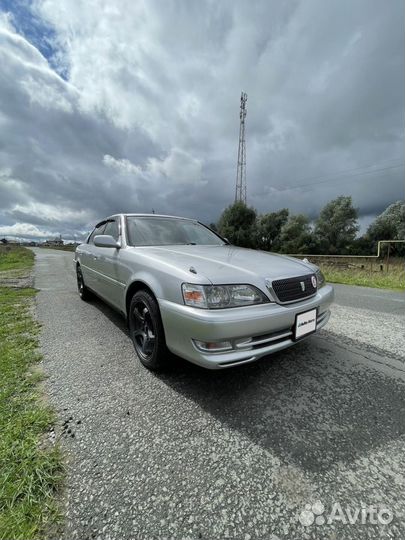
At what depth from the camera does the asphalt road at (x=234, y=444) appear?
117cm

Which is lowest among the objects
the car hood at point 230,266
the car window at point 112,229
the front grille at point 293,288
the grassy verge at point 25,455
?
the grassy verge at point 25,455

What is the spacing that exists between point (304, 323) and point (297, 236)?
3579cm

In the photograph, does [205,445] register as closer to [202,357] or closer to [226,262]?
[202,357]

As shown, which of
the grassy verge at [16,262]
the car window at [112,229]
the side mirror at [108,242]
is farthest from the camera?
the grassy verge at [16,262]

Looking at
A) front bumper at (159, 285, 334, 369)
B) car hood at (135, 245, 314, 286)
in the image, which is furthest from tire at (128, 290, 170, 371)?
car hood at (135, 245, 314, 286)

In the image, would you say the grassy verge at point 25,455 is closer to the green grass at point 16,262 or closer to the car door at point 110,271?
the car door at point 110,271

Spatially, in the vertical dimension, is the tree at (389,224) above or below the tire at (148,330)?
above

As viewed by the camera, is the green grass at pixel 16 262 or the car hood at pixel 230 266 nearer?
the car hood at pixel 230 266

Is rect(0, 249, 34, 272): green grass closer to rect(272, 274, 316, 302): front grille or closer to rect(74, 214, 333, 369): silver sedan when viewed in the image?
rect(74, 214, 333, 369): silver sedan

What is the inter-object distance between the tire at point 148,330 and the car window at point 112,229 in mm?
1282

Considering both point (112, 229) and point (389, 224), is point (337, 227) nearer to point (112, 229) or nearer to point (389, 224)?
point (389, 224)

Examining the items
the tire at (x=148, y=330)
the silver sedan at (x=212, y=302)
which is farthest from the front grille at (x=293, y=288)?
the tire at (x=148, y=330)

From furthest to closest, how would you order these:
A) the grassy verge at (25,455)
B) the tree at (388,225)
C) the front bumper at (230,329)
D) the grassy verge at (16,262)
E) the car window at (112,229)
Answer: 1. the tree at (388,225)
2. the grassy verge at (16,262)
3. the car window at (112,229)
4. the front bumper at (230,329)
5. the grassy verge at (25,455)

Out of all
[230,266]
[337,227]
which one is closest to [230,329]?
[230,266]
